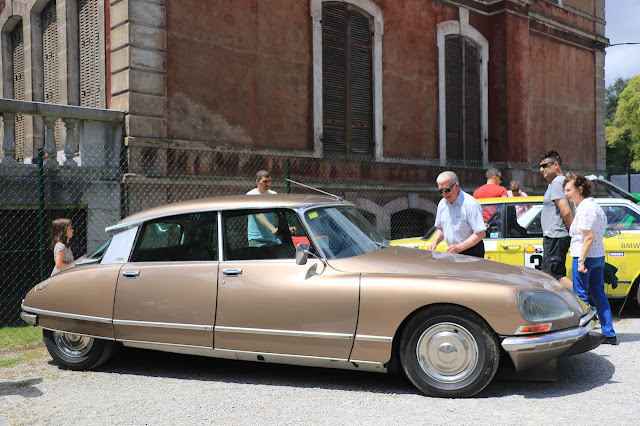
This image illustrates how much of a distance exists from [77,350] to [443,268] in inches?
136

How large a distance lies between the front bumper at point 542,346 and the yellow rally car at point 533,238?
3001 mm

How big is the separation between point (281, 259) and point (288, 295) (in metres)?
0.33

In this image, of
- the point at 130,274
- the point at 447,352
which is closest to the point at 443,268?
the point at 447,352

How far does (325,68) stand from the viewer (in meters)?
13.0

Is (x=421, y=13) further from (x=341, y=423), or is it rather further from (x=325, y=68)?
(x=341, y=423)

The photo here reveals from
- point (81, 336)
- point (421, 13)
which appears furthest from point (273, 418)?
point (421, 13)

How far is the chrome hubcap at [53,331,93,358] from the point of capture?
559cm

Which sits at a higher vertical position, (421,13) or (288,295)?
(421,13)

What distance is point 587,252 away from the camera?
5.80 m

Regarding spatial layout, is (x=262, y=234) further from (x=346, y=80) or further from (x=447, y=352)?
(x=346, y=80)

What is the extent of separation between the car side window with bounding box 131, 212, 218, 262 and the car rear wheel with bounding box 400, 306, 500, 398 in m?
1.82

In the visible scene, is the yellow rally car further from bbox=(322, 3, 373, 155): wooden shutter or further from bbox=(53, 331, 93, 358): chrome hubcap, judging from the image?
bbox=(322, 3, 373, 155): wooden shutter

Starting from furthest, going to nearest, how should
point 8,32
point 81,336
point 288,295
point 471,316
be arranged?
1. point 8,32
2. point 81,336
3. point 288,295
4. point 471,316

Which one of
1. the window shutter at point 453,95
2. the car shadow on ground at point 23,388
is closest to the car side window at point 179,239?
the car shadow on ground at point 23,388
